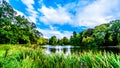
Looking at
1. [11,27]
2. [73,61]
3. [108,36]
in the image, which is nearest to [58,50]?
[73,61]

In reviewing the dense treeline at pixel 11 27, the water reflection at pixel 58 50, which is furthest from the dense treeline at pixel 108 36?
the dense treeline at pixel 11 27

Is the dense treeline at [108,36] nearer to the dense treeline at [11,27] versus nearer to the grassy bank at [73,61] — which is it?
the dense treeline at [11,27]

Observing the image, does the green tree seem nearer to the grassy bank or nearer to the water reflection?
the water reflection

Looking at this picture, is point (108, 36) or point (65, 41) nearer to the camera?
point (108, 36)

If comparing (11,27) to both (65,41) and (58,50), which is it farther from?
(65,41)

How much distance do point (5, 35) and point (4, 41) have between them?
1.43 m

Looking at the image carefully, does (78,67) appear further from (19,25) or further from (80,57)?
(19,25)

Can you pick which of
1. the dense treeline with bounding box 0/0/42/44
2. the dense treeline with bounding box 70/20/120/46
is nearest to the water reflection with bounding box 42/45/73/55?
the dense treeline with bounding box 0/0/42/44

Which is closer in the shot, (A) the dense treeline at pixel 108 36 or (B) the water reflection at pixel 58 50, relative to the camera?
(B) the water reflection at pixel 58 50

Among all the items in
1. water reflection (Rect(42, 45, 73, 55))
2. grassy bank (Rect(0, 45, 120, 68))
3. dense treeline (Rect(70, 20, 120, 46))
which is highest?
dense treeline (Rect(70, 20, 120, 46))

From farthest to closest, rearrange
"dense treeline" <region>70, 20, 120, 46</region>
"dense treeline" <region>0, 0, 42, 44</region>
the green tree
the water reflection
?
the green tree → "dense treeline" <region>70, 20, 120, 46</region> → "dense treeline" <region>0, 0, 42, 44</region> → the water reflection

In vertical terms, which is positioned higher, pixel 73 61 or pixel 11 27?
pixel 11 27

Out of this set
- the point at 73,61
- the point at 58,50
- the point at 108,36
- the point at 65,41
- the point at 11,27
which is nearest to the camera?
the point at 73,61

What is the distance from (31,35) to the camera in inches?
2323
